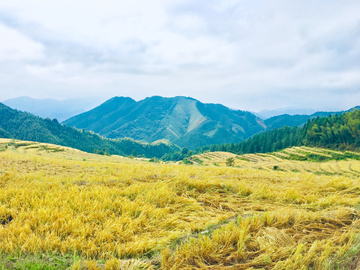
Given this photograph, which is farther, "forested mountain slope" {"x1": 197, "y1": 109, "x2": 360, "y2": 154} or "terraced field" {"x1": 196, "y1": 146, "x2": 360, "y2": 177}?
"forested mountain slope" {"x1": 197, "y1": 109, "x2": 360, "y2": 154}

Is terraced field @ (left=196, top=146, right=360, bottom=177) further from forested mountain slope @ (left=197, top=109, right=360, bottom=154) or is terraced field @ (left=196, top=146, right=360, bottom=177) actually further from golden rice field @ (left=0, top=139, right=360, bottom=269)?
forested mountain slope @ (left=197, top=109, right=360, bottom=154)

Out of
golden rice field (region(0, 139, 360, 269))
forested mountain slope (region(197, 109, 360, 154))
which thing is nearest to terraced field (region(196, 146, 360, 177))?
golden rice field (region(0, 139, 360, 269))

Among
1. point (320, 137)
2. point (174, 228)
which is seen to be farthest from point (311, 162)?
point (320, 137)

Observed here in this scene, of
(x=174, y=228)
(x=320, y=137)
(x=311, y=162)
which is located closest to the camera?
(x=174, y=228)

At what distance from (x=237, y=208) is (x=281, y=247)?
1.69 m

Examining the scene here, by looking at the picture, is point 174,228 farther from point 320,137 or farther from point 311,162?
point 320,137

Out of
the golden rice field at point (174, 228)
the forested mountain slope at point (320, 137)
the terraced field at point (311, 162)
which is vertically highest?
the forested mountain slope at point (320, 137)

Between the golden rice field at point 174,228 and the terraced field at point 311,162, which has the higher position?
the golden rice field at point 174,228

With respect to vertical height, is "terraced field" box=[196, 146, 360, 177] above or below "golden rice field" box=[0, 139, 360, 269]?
below

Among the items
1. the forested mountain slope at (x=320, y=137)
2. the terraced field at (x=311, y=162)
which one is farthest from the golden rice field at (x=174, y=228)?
the forested mountain slope at (x=320, y=137)

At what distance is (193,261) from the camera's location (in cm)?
267

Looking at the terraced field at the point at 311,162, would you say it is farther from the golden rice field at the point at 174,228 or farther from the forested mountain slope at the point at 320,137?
the forested mountain slope at the point at 320,137

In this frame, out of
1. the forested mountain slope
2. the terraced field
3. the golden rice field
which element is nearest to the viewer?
the golden rice field

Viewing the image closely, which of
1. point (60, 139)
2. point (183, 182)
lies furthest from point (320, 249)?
point (60, 139)
